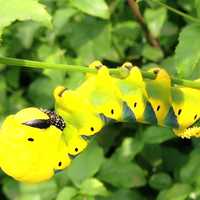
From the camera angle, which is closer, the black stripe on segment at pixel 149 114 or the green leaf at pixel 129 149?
the black stripe on segment at pixel 149 114

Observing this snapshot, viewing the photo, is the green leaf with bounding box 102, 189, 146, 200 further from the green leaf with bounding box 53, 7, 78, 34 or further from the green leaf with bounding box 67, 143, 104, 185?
the green leaf with bounding box 53, 7, 78, 34

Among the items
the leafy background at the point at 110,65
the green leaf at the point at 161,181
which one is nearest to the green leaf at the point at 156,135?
the leafy background at the point at 110,65

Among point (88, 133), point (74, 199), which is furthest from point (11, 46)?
point (88, 133)

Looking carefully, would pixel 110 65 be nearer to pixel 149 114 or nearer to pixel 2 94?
pixel 2 94

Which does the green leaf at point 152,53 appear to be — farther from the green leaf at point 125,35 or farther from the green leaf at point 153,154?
the green leaf at point 153,154

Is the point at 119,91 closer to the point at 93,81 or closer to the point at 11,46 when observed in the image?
the point at 93,81

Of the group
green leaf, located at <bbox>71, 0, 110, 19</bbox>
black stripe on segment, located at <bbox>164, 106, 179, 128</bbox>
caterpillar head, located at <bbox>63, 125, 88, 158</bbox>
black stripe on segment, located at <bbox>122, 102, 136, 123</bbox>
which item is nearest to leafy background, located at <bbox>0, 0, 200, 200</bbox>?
green leaf, located at <bbox>71, 0, 110, 19</bbox>

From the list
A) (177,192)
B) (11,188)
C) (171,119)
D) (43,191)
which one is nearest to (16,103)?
(11,188)
